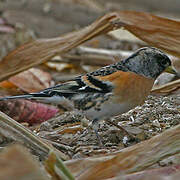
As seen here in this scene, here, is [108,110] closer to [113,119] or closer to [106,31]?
[113,119]

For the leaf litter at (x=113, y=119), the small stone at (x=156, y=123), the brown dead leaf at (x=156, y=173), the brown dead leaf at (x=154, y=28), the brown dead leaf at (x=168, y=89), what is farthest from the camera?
the brown dead leaf at (x=168, y=89)

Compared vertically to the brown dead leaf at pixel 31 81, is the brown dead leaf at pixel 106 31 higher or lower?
higher

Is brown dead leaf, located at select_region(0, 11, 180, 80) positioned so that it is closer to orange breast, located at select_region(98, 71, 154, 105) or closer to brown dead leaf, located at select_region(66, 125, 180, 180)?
orange breast, located at select_region(98, 71, 154, 105)

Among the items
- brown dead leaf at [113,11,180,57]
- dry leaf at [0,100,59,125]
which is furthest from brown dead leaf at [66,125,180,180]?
dry leaf at [0,100,59,125]

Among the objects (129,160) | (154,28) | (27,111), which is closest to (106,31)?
(154,28)

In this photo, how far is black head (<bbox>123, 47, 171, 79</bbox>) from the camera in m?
3.11

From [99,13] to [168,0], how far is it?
1.45 m

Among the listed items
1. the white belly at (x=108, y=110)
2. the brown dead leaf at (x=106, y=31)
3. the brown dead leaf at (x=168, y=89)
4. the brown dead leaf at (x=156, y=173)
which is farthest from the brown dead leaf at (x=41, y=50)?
the brown dead leaf at (x=156, y=173)

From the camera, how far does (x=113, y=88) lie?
2.95 meters

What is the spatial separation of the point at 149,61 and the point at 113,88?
32 centimetres

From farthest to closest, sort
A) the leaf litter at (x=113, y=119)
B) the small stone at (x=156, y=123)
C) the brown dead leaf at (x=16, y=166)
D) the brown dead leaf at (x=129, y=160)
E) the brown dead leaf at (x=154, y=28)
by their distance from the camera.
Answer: the brown dead leaf at (x=154, y=28)
the small stone at (x=156, y=123)
the leaf litter at (x=113, y=119)
the brown dead leaf at (x=129, y=160)
the brown dead leaf at (x=16, y=166)

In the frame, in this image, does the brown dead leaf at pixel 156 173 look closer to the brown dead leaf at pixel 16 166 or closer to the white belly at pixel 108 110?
the brown dead leaf at pixel 16 166

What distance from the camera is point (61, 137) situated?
315 cm

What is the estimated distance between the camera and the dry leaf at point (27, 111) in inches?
159
